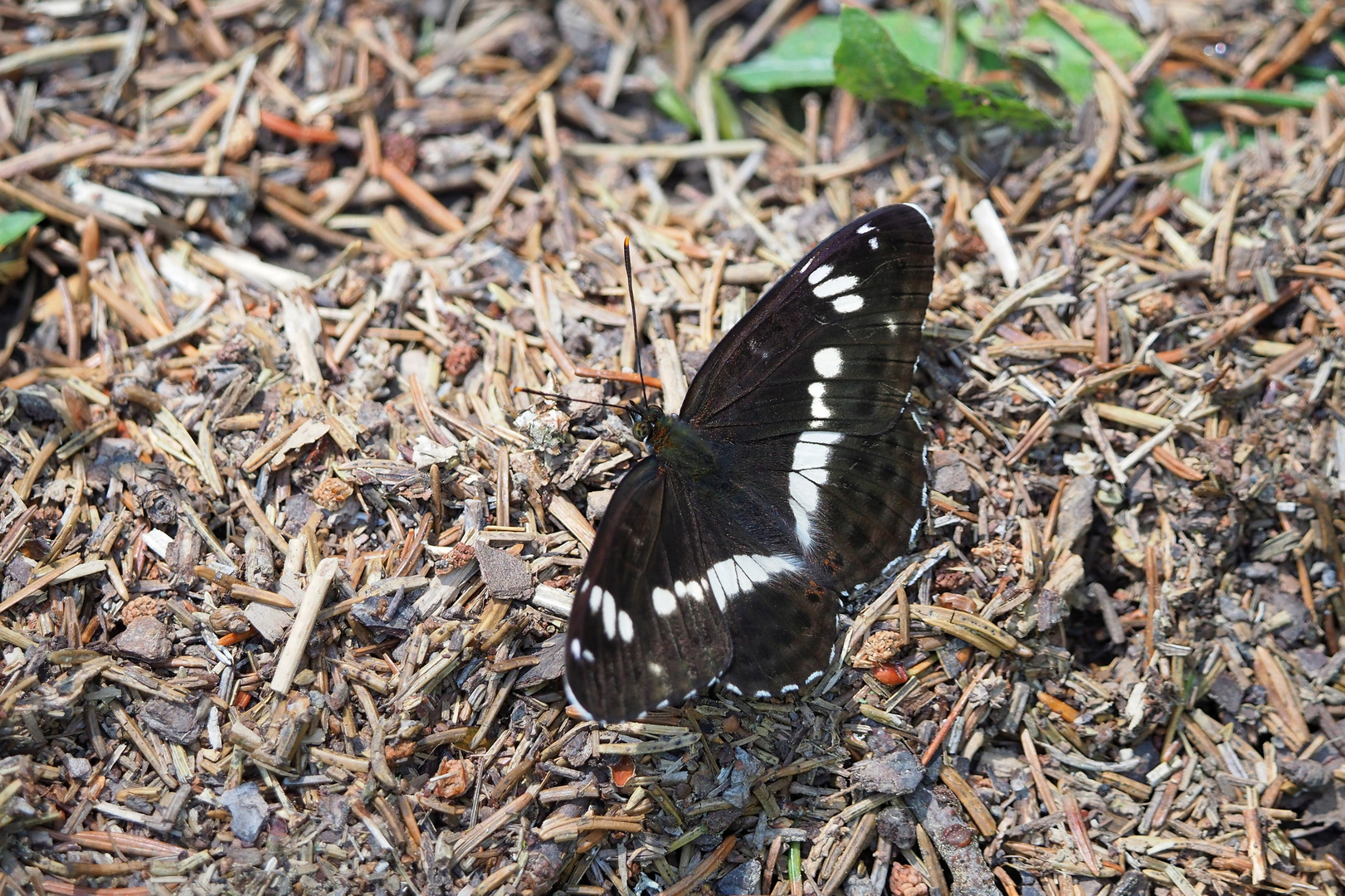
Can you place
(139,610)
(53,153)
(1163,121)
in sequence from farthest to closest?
(1163,121) → (53,153) → (139,610)

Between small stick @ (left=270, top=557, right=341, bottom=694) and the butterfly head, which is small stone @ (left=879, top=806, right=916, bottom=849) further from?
small stick @ (left=270, top=557, right=341, bottom=694)

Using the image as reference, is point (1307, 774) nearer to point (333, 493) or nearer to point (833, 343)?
point (833, 343)

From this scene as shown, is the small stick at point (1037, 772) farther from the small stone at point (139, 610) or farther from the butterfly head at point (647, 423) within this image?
the small stone at point (139, 610)

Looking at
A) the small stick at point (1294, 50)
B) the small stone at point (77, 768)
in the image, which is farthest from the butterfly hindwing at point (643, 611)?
the small stick at point (1294, 50)

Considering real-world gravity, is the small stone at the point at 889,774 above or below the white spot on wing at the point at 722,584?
below

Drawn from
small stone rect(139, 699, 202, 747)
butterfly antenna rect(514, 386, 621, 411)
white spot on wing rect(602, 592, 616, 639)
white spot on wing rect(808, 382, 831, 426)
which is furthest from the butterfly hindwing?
small stone rect(139, 699, 202, 747)

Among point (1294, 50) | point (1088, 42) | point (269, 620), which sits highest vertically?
point (1088, 42)

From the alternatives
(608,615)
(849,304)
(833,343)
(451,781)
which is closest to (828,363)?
(833,343)
